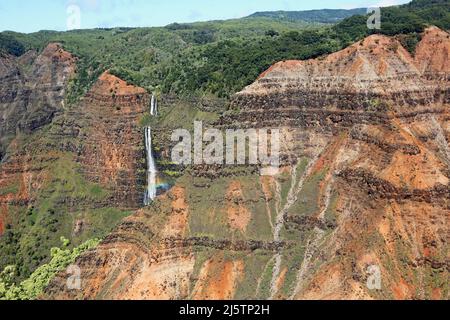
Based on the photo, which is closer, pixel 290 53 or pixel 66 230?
pixel 290 53

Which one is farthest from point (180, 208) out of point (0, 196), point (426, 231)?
point (0, 196)

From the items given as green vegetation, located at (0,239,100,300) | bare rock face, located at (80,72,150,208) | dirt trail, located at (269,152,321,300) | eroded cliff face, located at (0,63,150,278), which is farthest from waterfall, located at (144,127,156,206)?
dirt trail, located at (269,152,321,300)

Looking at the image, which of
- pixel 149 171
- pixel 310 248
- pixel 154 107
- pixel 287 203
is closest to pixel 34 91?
pixel 154 107

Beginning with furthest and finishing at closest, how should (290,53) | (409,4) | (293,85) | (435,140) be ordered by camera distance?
1. (409,4)
2. (290,53)
3. (293,85)
4. (435,140)

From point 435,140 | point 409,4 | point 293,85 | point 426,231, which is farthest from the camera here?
point 409,4

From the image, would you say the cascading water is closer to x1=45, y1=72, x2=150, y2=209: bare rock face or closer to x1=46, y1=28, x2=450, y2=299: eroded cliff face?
x1=45, y1=72, x2=150, y2=209: bare rock face

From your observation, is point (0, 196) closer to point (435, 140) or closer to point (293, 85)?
point (293, 85)
